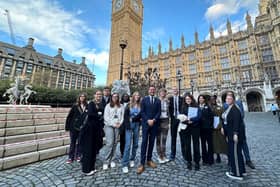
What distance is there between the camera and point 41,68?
52688 millimetres

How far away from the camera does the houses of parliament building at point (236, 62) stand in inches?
856

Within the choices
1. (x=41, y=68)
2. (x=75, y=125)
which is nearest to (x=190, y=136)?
(x=75, y=125)

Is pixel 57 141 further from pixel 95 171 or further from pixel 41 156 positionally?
pixel 95 171

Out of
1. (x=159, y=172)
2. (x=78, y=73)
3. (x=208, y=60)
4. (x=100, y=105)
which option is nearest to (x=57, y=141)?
(x=100, y=105)

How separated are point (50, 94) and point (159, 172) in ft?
70.9

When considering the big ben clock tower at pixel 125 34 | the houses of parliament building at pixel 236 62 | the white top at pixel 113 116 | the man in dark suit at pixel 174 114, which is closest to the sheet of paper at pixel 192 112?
the man in dark suit at pixel 174 114

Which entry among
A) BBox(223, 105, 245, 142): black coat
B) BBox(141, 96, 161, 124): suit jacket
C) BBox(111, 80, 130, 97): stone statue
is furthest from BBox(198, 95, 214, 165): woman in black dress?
BBox(111, 80, 130, 97): stone statue

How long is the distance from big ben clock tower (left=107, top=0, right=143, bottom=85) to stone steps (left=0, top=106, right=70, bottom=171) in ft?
126

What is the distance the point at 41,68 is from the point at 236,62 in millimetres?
65266

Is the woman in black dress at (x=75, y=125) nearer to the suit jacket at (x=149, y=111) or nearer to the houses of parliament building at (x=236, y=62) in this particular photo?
the suit jacket at (x=149, y=111)

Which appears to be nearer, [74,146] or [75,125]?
[75,125]

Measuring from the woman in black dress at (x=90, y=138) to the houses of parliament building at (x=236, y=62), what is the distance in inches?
540

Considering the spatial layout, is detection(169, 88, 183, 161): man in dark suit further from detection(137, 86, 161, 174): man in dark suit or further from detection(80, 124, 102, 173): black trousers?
detection(80, 124, 102, 173): black trousers

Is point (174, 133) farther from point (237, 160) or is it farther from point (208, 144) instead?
point (237, 160)
